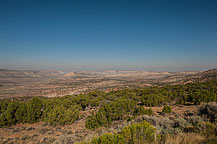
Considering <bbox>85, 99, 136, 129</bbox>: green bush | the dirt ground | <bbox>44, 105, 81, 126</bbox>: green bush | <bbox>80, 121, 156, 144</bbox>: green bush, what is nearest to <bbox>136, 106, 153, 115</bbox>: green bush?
<bbox>85, 99, 136, 129</bbox>: green bush

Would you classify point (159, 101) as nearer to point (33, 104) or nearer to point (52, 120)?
point (52, 120)

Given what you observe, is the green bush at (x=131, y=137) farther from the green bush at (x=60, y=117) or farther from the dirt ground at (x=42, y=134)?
the green bush at (x=60, y=117)

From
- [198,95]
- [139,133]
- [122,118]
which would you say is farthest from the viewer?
[198,95]

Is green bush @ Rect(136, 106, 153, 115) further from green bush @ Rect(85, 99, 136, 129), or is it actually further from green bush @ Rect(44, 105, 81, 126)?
green bush @ Rect(44, 105, 81, 126)

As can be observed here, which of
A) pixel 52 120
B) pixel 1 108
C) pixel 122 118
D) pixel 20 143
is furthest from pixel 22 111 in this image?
pixel 122 118

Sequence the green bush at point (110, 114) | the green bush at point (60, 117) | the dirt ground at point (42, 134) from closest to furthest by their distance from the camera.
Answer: the dirt ground at point (42, 134) < the green bush at point (110, 114) < the green bush at point (60, 117)

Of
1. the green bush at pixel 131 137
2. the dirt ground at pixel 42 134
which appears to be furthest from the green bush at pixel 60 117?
the green bush at pixel 131 137

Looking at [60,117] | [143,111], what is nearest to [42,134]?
[60,117]

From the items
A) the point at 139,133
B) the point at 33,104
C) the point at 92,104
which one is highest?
the point at 139,133

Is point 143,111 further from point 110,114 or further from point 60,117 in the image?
point 60,117

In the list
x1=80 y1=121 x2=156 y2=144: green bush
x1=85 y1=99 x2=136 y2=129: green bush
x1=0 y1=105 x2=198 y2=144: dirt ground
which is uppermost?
x1=80 y1=121 x2=156 y2=144: green bush

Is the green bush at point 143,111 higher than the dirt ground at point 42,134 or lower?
higher
